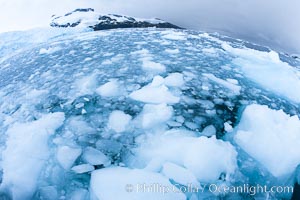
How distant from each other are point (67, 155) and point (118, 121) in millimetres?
602

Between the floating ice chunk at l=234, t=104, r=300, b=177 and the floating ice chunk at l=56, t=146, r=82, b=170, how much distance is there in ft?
4.69

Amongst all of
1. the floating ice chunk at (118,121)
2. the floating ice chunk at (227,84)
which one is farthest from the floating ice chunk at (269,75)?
the floating ice chunk at (118,121)

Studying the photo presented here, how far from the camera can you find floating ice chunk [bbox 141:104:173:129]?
2732 millimetres

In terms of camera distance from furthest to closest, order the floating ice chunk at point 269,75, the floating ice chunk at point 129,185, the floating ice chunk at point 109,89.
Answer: the floating ice chunk at point 269,75 → the floating ice chunk at point 109,89 → the floating ice chunk at point 129,185

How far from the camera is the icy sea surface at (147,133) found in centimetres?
219

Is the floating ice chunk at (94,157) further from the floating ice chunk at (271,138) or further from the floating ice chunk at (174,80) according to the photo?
the floating ice chunk at (174,80)

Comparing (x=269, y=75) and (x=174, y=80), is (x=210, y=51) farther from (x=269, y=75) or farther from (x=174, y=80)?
(x=174, y=80)

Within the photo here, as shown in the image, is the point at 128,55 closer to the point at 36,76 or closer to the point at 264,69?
the point at 36,76

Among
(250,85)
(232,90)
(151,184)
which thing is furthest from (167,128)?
(250,85)

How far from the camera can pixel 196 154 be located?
2334 mm

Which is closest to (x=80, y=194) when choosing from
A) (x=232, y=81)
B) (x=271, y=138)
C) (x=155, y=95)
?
(x=155, y=95)

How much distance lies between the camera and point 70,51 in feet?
18.5

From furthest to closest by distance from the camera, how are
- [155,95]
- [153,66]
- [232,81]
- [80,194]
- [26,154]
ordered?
[153,66] → [232,81] → [155,95] → [26,154] → [80,194]

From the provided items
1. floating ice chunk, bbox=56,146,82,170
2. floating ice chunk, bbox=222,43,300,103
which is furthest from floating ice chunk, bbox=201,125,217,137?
floating ice chunk, bbox=222,43,300,103
